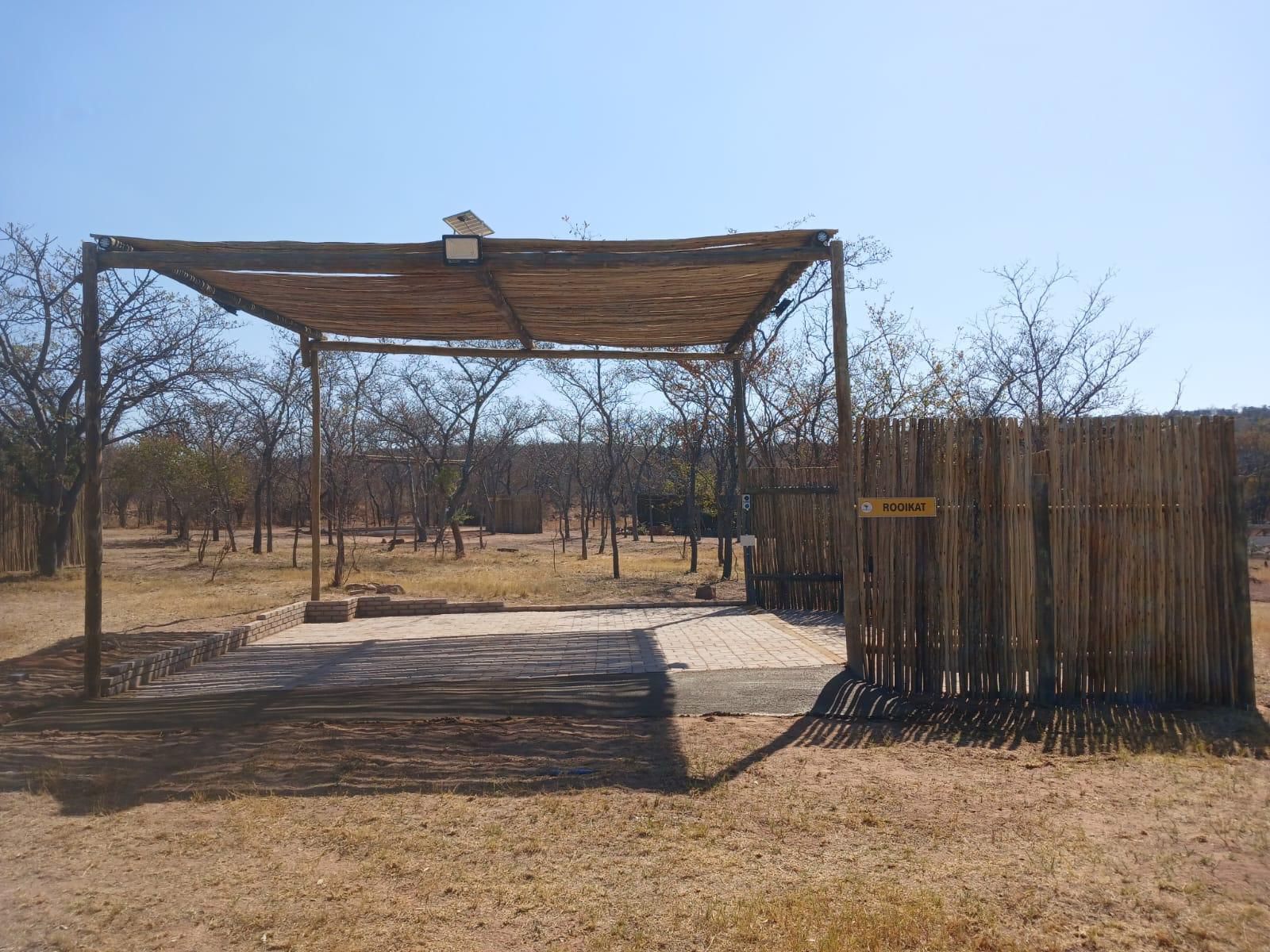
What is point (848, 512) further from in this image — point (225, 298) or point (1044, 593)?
point (225, 298)

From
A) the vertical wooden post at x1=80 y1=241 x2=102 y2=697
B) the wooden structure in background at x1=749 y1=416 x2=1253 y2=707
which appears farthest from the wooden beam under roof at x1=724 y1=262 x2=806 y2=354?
the vertical wooden post at x1=80 y1=241 x2=102 y2=697

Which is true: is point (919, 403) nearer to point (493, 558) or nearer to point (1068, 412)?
point (1068, 412)

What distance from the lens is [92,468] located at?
292 inches


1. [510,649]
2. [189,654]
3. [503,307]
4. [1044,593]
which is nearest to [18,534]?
[189,654]

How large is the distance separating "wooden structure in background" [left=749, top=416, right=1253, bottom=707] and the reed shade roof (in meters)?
2.04

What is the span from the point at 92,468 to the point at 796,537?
8119mm

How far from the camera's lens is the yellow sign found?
6.99m

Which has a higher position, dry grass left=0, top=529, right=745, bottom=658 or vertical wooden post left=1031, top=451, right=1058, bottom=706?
vertical wooden post left=1031, top=451, right=1058, bottom=706

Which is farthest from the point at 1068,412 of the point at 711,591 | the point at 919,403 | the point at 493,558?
→ the point at 493,558

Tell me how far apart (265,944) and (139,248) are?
619 centimetres

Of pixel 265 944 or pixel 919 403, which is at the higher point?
pixel 919 403

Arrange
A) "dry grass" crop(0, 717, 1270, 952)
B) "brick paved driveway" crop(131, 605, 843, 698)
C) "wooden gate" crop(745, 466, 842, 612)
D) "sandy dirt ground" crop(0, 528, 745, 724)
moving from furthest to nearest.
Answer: "wooden gate" crop(745, 466, 842, 612)
"sandy dirt ground" crop(0, 528, 745, 724)
"brick paved driveway" crop(131, 605, 843, 698)
"dry grass" crop(0, 717, 1270, 952)

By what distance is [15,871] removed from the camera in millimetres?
4020

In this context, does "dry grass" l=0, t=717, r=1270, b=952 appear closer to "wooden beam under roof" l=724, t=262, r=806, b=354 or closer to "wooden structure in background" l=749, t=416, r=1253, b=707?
"wooden structure in background" l=749, t=416, r=1253, b=707
